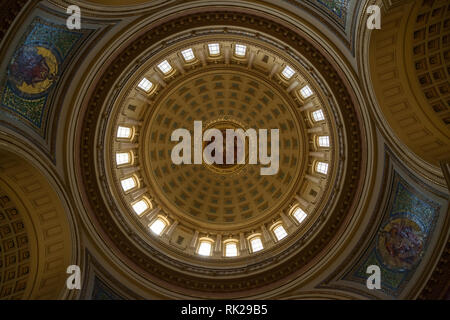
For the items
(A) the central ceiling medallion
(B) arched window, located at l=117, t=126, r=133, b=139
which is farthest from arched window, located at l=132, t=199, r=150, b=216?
(A) the central ceiling medallion

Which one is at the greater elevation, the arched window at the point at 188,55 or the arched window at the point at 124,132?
the arched window at the point at 188,55

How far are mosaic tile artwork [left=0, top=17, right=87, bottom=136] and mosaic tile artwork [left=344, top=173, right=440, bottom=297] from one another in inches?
772

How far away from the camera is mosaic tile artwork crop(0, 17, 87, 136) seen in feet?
58.4

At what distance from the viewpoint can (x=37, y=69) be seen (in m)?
19.1

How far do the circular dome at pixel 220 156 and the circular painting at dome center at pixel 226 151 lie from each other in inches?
3.8

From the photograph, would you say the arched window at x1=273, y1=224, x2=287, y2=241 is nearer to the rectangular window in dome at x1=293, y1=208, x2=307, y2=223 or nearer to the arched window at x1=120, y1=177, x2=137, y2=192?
the rectangular window in dome at x1=293, y1=208, x2=307, y2=223

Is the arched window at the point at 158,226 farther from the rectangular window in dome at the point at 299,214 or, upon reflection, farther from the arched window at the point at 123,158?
the rectangular window in dome at the point at 299,214

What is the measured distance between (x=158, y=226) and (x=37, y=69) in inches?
633

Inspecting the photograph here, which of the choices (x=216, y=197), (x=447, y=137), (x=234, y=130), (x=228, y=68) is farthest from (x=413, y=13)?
(x=216, y=197)

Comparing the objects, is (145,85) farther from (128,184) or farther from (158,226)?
(158,226)

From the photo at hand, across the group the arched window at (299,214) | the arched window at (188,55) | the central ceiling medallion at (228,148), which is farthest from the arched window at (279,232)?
the arched window at (188,55)

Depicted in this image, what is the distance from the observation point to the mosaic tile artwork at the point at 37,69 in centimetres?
1780

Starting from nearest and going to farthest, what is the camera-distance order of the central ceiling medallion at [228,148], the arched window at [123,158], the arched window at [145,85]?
the arched window at [145,85], the arched window at [123,158], the central ceiling medallion at [228,148]
